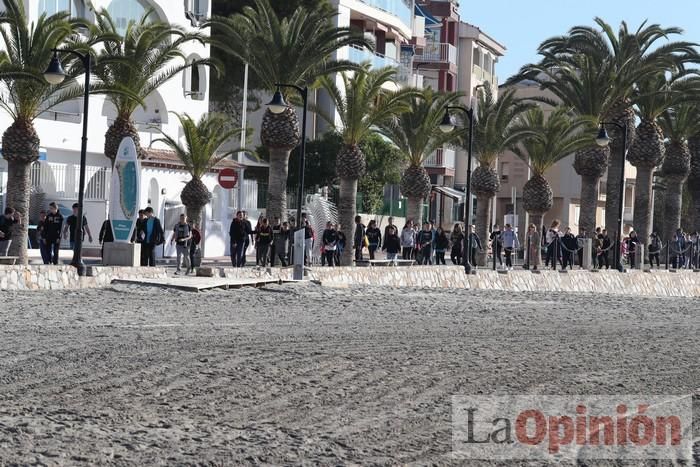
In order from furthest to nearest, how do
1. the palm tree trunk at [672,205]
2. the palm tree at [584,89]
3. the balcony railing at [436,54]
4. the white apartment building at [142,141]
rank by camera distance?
the balcony railing at [436,54], the palm tree trunk at [672,205], the palm tree at [584,89], the white apartment building at [142,141]

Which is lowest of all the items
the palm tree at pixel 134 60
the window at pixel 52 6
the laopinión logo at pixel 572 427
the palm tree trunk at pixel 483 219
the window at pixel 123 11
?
the laopinión logo at pixel 572 427

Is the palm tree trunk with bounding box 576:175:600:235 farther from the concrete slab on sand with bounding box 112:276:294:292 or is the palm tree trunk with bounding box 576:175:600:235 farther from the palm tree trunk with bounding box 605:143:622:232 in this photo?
the concrete slab on sand with bounding box 112:276:294:292

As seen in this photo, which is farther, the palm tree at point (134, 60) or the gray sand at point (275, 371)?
the palm tree at point (134, 60)

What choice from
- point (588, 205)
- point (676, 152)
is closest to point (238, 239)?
point (588, 205)

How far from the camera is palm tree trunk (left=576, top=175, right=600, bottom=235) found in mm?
48000

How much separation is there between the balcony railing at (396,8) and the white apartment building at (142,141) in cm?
1192

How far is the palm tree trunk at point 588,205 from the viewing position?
48000mm

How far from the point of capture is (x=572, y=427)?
36.3ft

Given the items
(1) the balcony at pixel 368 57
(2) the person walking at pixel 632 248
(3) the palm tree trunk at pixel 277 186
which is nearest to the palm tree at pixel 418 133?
(3) the palm tree trunk at pixel 277 186

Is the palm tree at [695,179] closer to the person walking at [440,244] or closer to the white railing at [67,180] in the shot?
the person walking at [440,244]

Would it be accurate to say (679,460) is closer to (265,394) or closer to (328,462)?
(328,462)

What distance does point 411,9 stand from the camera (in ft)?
209

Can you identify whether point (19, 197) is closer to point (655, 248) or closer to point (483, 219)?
point (483, 219)

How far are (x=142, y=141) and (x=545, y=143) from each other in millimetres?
13400
